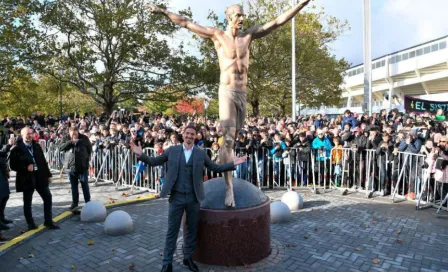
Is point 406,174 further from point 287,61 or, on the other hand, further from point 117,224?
point 287,61

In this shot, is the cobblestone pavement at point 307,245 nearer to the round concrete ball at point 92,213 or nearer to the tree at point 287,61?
the round concrete ball at point 92,213

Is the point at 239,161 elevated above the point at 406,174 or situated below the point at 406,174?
above

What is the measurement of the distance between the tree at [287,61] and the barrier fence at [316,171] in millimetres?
13806

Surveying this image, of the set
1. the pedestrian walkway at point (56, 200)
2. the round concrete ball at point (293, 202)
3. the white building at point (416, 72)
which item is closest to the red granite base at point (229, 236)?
the round concrete ball at point (293, 202)

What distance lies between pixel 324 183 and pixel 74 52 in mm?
15340

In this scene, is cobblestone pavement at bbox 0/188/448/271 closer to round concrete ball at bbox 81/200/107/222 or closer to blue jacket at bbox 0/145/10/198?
round concrete ball at bbox 81/200/107/222

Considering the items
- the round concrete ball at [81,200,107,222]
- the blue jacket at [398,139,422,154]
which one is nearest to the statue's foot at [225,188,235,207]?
the round concrete ball at [81,200,107,222]

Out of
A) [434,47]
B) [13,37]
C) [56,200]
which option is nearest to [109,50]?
[13,37]

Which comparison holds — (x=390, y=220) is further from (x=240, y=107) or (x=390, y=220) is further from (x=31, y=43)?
(x=31, y=43)

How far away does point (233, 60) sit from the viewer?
5340mm

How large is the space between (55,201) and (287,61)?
22.1 m

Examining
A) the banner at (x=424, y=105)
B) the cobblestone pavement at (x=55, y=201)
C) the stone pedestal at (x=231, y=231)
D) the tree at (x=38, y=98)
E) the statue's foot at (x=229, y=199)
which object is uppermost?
the tree at (x=38, y=98)

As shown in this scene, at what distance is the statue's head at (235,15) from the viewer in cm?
513

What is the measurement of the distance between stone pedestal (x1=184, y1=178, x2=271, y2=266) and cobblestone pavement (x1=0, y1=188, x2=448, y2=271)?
18 cm
